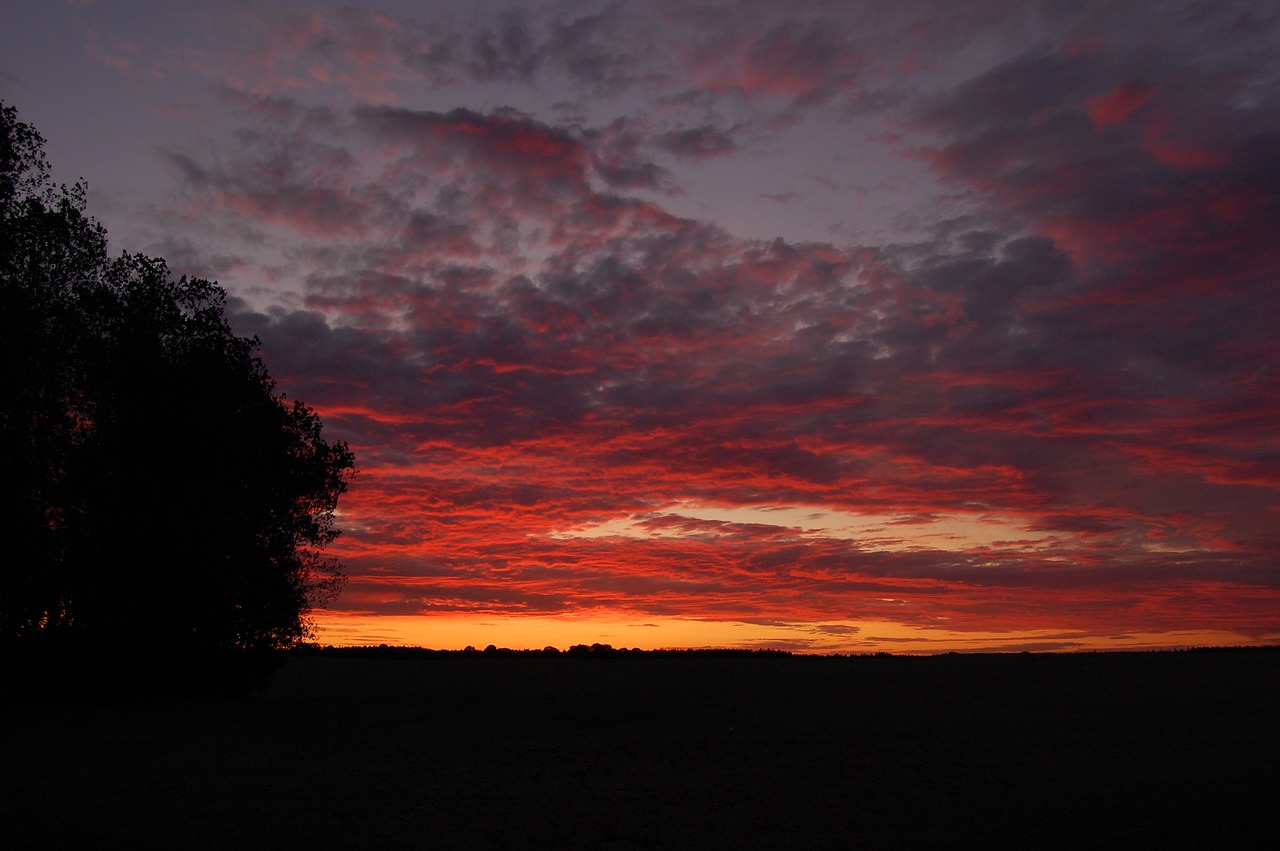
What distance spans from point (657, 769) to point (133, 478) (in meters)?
25.1

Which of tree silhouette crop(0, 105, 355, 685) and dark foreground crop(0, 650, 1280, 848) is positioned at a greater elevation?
tree silhouette crop(0, 105, 355, 685)

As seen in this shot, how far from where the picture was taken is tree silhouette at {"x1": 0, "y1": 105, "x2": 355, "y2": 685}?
3284 cm

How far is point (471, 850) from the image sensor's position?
14.0 metres

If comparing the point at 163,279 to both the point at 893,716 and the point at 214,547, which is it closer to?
the point at 214,547

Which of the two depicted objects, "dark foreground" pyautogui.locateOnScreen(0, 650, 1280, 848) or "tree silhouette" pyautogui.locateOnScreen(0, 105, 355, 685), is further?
"tree silhouette" pyautogui.locateOnScreen(0, 105, 355, 685)

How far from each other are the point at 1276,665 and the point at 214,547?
59222 mm

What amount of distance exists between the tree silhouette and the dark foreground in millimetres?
2892

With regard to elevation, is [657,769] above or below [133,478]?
below

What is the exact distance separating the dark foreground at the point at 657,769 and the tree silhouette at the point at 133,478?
289cm

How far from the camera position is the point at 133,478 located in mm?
36000

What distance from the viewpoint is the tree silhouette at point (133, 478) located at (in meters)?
32.8

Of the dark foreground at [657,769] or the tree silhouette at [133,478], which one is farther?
the tree silhouette at [133,478]

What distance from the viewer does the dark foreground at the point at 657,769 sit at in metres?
15.2

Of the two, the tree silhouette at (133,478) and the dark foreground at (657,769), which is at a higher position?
the tree silhouette at (133,478)
